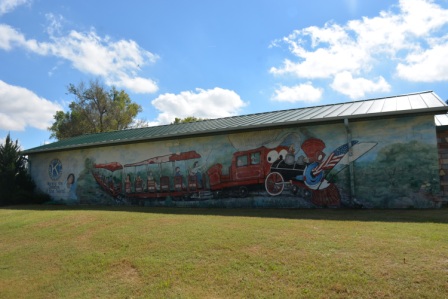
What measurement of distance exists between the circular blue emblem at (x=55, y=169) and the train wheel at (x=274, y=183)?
40.3ft

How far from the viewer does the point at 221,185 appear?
13.2m

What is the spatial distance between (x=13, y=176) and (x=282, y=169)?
1515cm

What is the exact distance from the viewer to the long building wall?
10.3 metres

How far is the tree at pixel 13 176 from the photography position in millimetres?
17656

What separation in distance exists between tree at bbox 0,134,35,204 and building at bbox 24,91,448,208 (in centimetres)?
445

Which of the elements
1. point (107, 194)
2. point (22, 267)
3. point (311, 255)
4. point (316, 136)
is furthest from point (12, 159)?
point (311, 255)

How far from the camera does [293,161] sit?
1191cm

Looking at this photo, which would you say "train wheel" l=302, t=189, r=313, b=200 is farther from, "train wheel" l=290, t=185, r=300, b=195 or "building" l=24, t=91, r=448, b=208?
"train wheel" l=290, t=185, r=300, b=195

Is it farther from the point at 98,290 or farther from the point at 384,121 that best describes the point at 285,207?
the point at 98,290

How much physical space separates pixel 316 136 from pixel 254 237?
6.27m

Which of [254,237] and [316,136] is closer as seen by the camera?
[254,237]

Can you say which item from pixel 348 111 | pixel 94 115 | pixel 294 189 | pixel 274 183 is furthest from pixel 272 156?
pixel 94 115

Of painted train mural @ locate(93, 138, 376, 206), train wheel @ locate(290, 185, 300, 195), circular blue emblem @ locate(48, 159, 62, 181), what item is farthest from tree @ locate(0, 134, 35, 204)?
train wheel @ locate(290, 185, 300, 195)

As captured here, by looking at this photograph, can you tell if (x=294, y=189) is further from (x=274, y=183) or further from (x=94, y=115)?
(x=94, y=115)
